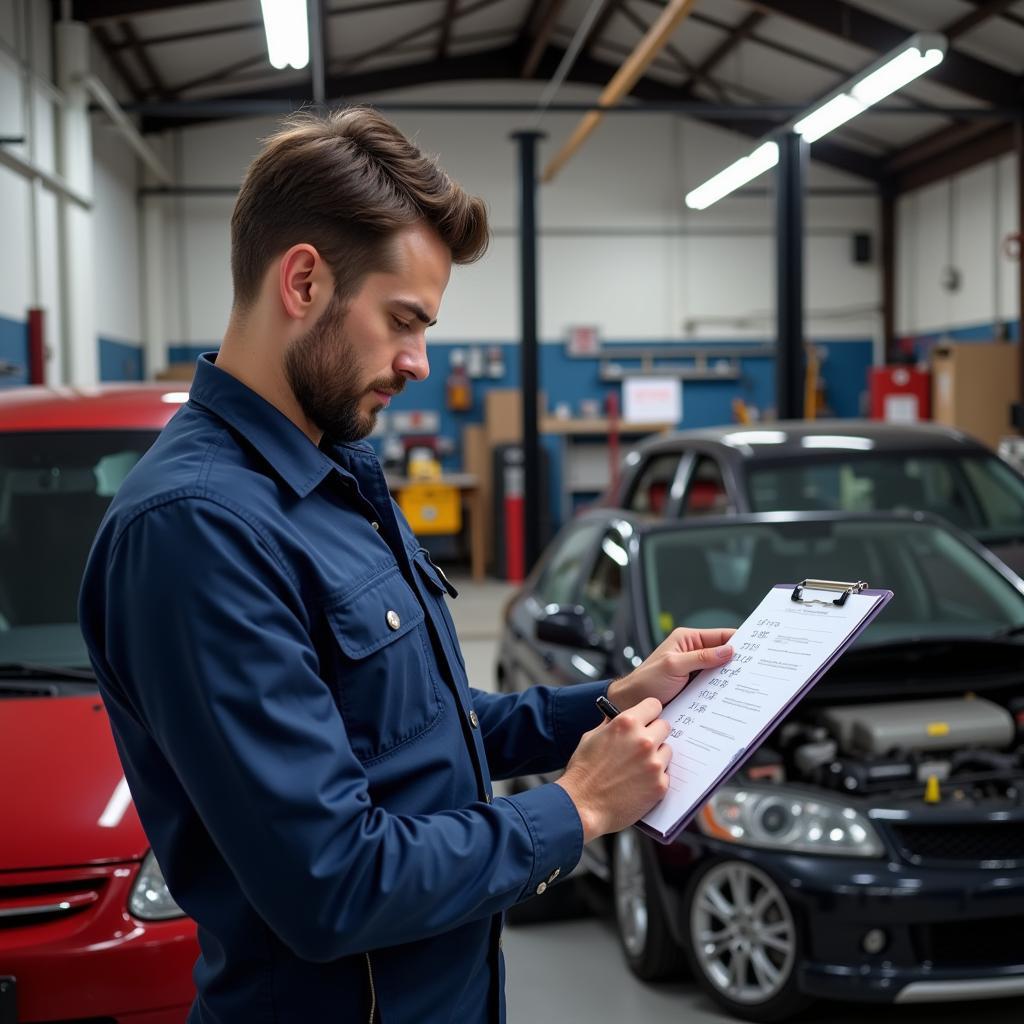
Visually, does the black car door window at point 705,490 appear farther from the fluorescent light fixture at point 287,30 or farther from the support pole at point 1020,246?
the support pole at point 1020,246

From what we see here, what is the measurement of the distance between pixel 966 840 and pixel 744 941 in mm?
573

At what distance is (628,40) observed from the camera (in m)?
13.2

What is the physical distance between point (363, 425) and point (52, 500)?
212 centimetres

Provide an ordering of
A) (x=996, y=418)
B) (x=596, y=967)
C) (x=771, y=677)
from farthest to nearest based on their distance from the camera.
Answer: (x=996, y=418)
(x=596, y=967)
(x=771, y=677)

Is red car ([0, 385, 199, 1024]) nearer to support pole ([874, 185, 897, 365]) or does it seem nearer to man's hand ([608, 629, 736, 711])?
man's hand ([608, 629, 736, 711])

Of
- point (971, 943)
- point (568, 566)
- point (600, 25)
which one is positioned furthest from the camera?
point (600, 25)

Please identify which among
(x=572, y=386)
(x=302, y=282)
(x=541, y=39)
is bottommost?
(x=302, y=282)

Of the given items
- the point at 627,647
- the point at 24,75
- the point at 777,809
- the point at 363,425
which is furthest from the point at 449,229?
the point at 24,75

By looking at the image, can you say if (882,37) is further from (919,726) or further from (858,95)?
(919,726)

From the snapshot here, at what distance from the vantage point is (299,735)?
3.29 feet

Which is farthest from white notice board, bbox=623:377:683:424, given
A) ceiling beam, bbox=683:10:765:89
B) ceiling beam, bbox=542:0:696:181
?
ceiling beam, bbox=683:10:765:89

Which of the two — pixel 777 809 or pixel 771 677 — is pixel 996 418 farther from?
pixel 771 677

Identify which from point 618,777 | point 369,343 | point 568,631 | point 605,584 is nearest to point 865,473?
point 605,584

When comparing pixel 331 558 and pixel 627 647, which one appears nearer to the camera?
pixel 331 558
